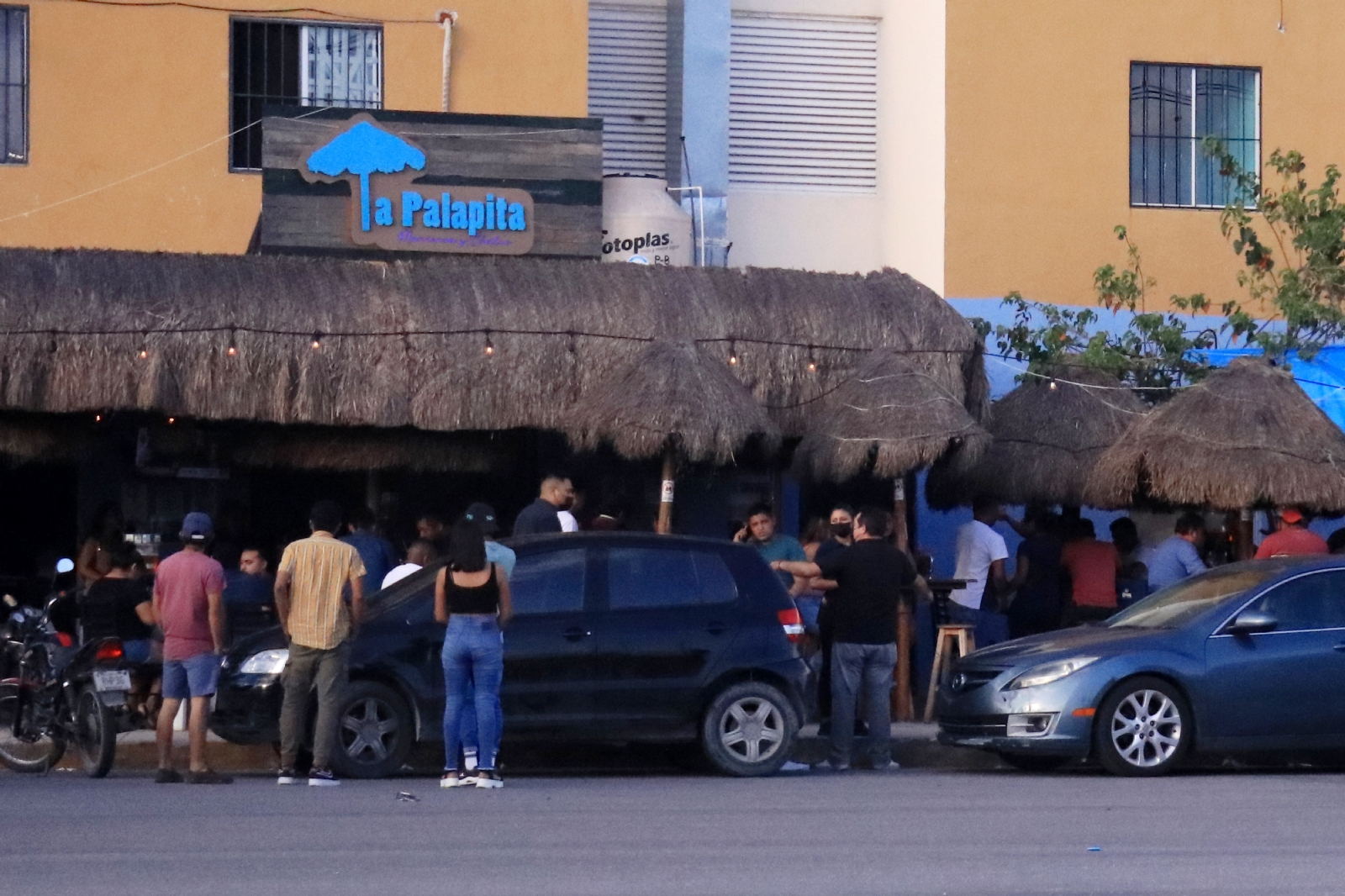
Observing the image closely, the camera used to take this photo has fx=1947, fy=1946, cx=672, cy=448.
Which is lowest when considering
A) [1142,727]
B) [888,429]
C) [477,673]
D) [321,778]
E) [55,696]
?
[321,778]

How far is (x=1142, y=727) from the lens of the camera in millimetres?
12781

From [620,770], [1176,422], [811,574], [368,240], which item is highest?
[368,240]

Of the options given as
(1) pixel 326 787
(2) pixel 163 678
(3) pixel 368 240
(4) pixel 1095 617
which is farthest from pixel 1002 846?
(3) pixel 368 240

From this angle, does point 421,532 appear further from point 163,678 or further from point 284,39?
point 284,39

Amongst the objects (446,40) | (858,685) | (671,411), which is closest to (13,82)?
(446,40)

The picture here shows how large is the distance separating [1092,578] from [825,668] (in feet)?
8.98

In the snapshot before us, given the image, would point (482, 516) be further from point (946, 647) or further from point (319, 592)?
point (946, 647)

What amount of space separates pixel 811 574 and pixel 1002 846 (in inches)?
207

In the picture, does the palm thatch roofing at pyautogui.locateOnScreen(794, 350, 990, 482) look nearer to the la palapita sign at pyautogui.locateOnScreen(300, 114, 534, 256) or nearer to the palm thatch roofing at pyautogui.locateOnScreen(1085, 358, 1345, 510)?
the palm thatch roofing at pyautogui.locateOnScreen(1085, 358, 1345, 510)

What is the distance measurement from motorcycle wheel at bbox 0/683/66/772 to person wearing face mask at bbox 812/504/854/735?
17.7 feet

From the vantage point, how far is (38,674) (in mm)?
13180

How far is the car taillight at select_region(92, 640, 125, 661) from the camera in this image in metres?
12.8

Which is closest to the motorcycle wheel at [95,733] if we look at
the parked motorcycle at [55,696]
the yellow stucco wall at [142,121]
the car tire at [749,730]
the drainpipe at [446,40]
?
the parked motorcycle at [55,696]

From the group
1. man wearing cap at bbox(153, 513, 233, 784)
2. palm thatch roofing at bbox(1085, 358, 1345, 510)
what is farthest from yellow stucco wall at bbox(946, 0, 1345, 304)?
man wearing cap at bbox(153, 513, 233, 784)
